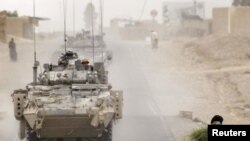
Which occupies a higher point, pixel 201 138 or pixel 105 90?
pixel 105 90

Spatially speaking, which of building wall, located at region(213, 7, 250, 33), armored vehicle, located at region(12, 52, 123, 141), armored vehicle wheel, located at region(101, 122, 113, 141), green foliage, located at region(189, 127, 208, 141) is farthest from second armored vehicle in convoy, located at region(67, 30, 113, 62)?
building wall, located at region(213, 7, 250, 33)

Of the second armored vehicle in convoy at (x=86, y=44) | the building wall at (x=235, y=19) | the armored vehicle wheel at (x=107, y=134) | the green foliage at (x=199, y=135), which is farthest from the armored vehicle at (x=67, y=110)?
the building wall at (x=235, y=19)

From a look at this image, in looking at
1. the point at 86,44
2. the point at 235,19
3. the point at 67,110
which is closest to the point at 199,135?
the point at 67,110

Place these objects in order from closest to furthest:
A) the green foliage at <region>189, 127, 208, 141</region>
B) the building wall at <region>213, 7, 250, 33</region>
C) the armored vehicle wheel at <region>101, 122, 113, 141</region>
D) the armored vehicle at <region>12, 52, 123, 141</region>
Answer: the armored vehicle at <region>12, 52, 123, 141</region> → the green foliage at <region>189, 127, 208, 141</region> → the armored vehicle wheel at <region>101, 122, 113, 141</region> → the building wall at <region>213, 7, 250, 33</region>

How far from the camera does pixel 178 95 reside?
25469 mm

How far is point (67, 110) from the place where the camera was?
1323cm

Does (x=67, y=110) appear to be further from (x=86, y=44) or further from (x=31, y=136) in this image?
(x=86, y=44)

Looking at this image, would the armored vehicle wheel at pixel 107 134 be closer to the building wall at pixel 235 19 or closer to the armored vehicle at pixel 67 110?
the armored vehicle at pixel 67 110

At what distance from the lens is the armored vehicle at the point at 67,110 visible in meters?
13.2

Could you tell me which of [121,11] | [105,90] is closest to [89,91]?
[105,90]

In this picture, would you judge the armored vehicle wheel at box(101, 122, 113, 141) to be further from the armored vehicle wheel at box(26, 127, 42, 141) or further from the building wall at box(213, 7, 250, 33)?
the building wall at box(213, 7, 250, 33)

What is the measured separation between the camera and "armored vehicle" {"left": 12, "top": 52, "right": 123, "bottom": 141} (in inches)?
519

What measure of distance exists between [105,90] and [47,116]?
6.64ft

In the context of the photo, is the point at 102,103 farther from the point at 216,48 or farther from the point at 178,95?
the point at 216,48
